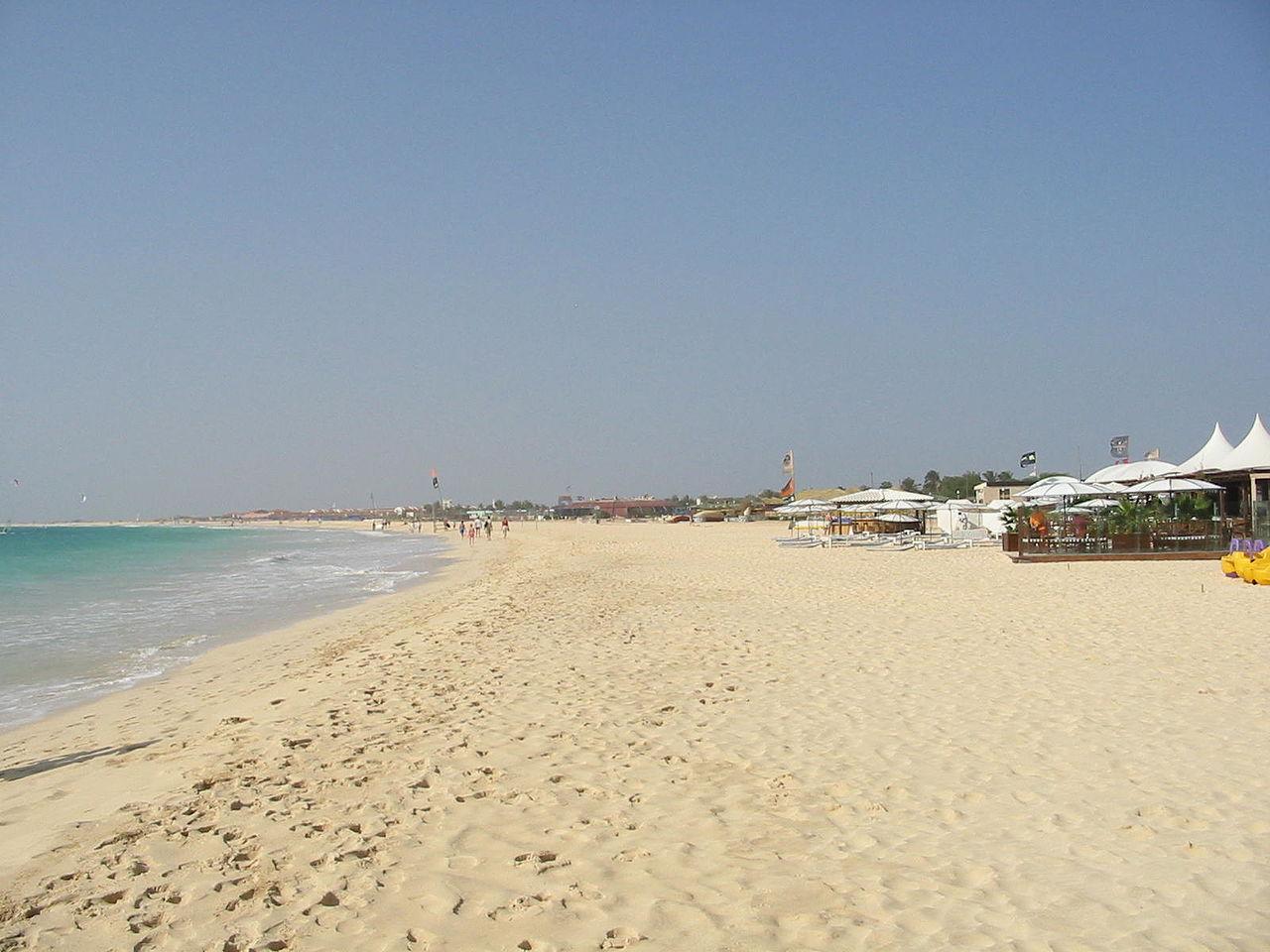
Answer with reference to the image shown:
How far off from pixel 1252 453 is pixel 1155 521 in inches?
272

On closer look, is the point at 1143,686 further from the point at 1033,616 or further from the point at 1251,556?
the point at 1251,556

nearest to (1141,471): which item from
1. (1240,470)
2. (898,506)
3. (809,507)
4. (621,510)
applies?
(1240,470)

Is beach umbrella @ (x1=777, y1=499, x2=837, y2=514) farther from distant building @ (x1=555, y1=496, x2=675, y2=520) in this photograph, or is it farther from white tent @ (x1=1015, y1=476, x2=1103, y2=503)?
distant building @ (x1=555, y1=496, x2=675, y2=520)

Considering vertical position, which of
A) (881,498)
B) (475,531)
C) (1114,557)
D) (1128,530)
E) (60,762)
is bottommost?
(60,762)

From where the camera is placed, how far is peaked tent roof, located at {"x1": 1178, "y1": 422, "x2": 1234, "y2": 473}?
84.7 feet

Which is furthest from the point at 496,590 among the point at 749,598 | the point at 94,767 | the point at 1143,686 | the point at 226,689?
the point at 1143,686

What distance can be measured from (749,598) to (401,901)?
10.3m

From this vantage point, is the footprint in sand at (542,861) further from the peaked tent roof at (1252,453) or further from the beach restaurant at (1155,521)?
the peaked tent roof at (1252,453)

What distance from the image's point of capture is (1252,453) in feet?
76.7

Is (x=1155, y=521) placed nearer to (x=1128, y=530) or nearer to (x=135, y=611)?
(x=1128, y=530)

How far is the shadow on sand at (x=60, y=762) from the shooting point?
19.3 ft

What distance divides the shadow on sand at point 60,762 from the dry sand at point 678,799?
47 mm

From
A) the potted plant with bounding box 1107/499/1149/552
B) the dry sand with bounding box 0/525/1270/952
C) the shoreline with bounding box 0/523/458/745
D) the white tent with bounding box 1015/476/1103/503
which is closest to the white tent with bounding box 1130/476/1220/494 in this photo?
the potted plant with bounding box 1107/499/1149/552

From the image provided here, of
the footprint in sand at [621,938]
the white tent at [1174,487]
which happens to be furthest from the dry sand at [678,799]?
the white tent at [1174,487]
